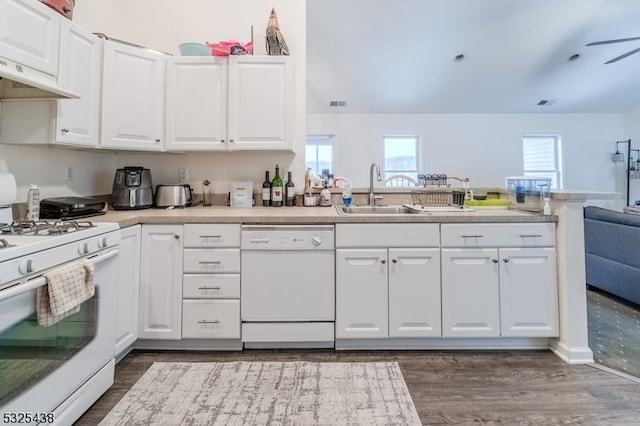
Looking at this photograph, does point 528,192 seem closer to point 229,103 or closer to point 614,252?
point 614,252

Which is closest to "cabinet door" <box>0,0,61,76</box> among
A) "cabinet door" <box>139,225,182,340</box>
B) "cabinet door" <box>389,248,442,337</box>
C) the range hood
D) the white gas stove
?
the range hood

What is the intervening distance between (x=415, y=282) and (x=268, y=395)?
1.08 meters

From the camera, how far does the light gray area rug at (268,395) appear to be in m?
1.49

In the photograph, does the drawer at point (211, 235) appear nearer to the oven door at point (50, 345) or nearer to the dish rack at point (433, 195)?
the oven door at point (50, 345)

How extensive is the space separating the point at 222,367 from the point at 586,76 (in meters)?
7.08

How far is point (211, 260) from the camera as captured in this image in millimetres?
2061

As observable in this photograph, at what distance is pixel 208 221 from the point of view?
81.0 inches

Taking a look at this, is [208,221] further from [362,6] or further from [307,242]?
[362,6]

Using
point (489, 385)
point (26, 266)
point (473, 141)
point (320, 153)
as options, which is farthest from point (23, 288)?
point (473, 141)

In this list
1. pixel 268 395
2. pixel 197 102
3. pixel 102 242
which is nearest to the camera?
pixel 102 242

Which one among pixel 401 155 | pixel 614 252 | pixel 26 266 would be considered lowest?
pixel 614 252

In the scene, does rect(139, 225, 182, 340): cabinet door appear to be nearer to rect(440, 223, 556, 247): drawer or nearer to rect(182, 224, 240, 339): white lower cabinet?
rect(182, 224, 240, 339): white lower cabinet

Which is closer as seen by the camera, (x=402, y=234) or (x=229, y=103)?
(x=402, y=234)

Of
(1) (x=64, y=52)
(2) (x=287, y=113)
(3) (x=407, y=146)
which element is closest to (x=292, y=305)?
(2) (x=287, y=113)
